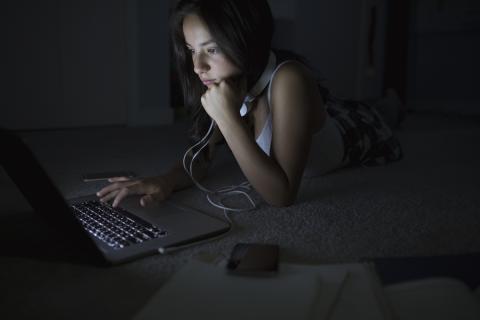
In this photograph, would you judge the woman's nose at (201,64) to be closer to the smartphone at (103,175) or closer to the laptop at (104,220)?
the laptop at (104,220)

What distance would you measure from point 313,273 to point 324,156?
2.68 feet

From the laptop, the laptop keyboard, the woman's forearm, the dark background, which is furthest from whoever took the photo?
the dark background

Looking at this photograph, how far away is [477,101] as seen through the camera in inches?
137

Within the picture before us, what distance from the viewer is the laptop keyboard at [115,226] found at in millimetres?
750

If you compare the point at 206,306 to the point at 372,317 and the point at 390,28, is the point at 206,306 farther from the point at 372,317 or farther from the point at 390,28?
the point at 390,28

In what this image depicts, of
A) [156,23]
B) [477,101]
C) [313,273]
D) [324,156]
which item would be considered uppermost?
[156,23]

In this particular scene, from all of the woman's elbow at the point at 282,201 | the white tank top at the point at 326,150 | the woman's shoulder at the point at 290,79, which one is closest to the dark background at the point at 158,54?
the white tank top at the point at 326,150

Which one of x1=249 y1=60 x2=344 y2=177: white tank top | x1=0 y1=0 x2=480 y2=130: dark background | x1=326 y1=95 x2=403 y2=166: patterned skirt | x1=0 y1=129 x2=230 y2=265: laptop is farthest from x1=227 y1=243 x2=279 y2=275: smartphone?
x1=0 y1=0 x2=480 y2=130: dark background

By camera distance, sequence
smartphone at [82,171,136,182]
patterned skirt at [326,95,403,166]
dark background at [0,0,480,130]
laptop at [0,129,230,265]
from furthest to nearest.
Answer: dark background at [0,0,480,130], patterned skirt at [326,95,403,166], smartphone at [82,171,136,182], laptop at [0,129,230,265]

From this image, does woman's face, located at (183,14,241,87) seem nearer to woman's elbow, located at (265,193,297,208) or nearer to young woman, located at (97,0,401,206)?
young woman, located at (97,0,401,206)

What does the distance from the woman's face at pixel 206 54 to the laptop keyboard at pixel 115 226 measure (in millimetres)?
351

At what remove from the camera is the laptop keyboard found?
750mm

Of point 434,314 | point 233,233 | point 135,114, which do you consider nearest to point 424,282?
point 434,314

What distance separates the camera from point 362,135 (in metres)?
1.54
